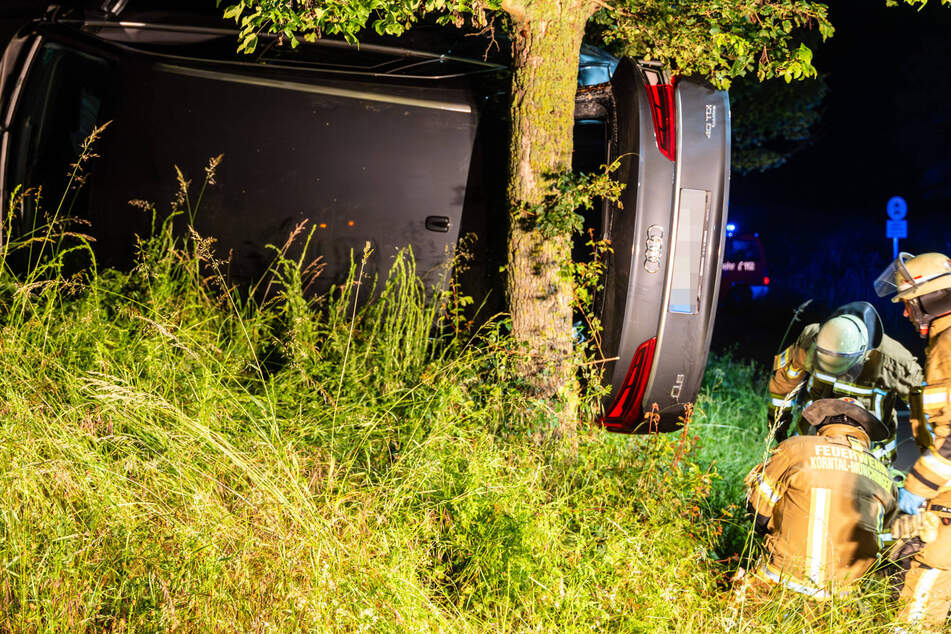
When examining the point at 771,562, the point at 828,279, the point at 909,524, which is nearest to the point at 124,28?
the point at 771,562

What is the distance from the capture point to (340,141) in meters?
4.27

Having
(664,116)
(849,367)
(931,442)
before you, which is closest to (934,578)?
(931,442)

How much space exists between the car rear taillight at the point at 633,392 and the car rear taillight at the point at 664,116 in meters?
0.91

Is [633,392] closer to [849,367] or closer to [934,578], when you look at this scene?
[849,367]

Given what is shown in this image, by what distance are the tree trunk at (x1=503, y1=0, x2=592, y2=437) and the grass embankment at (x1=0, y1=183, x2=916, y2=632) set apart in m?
0.25

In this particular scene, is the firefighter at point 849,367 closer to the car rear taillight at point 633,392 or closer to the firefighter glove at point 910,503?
the firefighter glove at point 910,503

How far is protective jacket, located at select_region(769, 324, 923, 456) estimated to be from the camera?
3943 mm

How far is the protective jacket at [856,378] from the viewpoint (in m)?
3.94

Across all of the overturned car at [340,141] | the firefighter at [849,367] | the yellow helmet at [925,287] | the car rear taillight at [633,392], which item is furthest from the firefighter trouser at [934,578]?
the car rear taillight at [633,392]

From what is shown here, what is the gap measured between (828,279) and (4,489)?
19.0 m

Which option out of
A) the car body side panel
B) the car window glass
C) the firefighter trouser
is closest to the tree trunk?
the car body side panel

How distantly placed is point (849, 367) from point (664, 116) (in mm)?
1535

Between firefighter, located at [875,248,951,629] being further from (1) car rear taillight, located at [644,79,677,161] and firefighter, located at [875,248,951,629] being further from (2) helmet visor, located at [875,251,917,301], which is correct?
(1) car rear taillight, located at [644,79,677,161]

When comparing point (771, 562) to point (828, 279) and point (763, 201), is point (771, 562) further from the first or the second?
point (763, 201)
